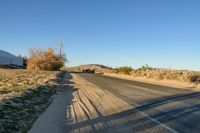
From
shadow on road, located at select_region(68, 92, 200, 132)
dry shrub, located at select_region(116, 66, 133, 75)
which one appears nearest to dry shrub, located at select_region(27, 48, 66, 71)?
dry shrub, located at select_region(116, 66, 133, 75)

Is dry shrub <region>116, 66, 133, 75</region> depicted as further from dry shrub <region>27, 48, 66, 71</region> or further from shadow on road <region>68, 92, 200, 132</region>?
shadow on road <region>68, 92, 200, 132</region>

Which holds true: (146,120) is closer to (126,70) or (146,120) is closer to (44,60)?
(126,70)

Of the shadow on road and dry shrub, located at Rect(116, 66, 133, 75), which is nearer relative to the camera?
the shadow on road

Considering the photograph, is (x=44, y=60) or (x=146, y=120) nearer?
(x=146, y=120)

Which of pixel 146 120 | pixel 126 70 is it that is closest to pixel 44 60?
pixel 126 70

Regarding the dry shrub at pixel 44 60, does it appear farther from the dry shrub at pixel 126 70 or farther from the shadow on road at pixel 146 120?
Result: the shadow on road at pixel 146 120

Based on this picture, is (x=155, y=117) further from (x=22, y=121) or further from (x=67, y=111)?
(x=22, y=121)

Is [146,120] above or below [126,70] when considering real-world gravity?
below

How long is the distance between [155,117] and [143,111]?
1.61m

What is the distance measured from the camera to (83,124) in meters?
10.2

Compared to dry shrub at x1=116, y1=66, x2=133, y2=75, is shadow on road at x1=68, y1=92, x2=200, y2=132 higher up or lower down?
lower down

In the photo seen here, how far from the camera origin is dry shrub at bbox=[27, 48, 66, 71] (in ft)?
280

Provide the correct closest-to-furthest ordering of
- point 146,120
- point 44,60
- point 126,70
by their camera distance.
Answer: point 146,120
point 126,70
point 44,60

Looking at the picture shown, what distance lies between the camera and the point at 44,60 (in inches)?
3418
